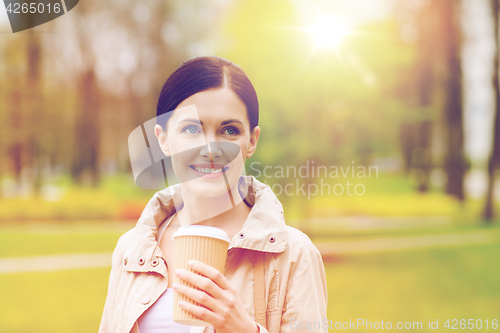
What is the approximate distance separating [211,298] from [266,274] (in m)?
0.39

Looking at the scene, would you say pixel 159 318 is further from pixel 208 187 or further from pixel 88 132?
pixel 88 132

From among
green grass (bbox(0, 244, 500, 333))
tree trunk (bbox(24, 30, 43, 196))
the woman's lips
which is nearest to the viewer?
the woman's lips

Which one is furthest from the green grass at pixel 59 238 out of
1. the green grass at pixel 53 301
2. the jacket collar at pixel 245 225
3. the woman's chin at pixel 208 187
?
the woman's chin at pixel 208 187

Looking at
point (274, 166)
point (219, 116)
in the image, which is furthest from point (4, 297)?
point (219, 116)

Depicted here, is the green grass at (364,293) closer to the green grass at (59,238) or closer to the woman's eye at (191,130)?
the green grass at (59,238)

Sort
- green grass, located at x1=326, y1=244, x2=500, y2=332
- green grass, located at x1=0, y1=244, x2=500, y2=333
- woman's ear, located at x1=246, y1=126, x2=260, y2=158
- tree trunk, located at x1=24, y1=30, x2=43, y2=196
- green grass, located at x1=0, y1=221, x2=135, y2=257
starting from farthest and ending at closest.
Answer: tree trunk, located at x1=24, y1=30, x2=43, y2=196
green grass, located at x1=0, y1=221, x2=135, y2=257
green grass, located at x1=326, y1=244, x2=500, y2=332
green grass, located at x1=0, y1=244, x2=500, y2=333
woman's ear, located at x1=246, y1=126, x2=260, y2=158

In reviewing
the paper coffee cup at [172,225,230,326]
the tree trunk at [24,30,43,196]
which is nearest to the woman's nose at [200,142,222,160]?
the paper coffee cup at [172,225,230,326]

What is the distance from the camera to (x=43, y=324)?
6.81m

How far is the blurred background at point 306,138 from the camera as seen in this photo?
28.0ft

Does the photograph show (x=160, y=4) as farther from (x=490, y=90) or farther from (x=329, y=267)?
(x=490, y=90)

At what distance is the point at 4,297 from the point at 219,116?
317 inches

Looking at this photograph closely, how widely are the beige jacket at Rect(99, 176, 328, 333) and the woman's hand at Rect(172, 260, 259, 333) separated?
0.19 m

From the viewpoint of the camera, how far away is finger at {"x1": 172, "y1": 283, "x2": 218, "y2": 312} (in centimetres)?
146

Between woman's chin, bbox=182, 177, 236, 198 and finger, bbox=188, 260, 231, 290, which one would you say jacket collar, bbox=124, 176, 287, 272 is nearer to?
woman's chin, bbox=182, 177, 236, 198
